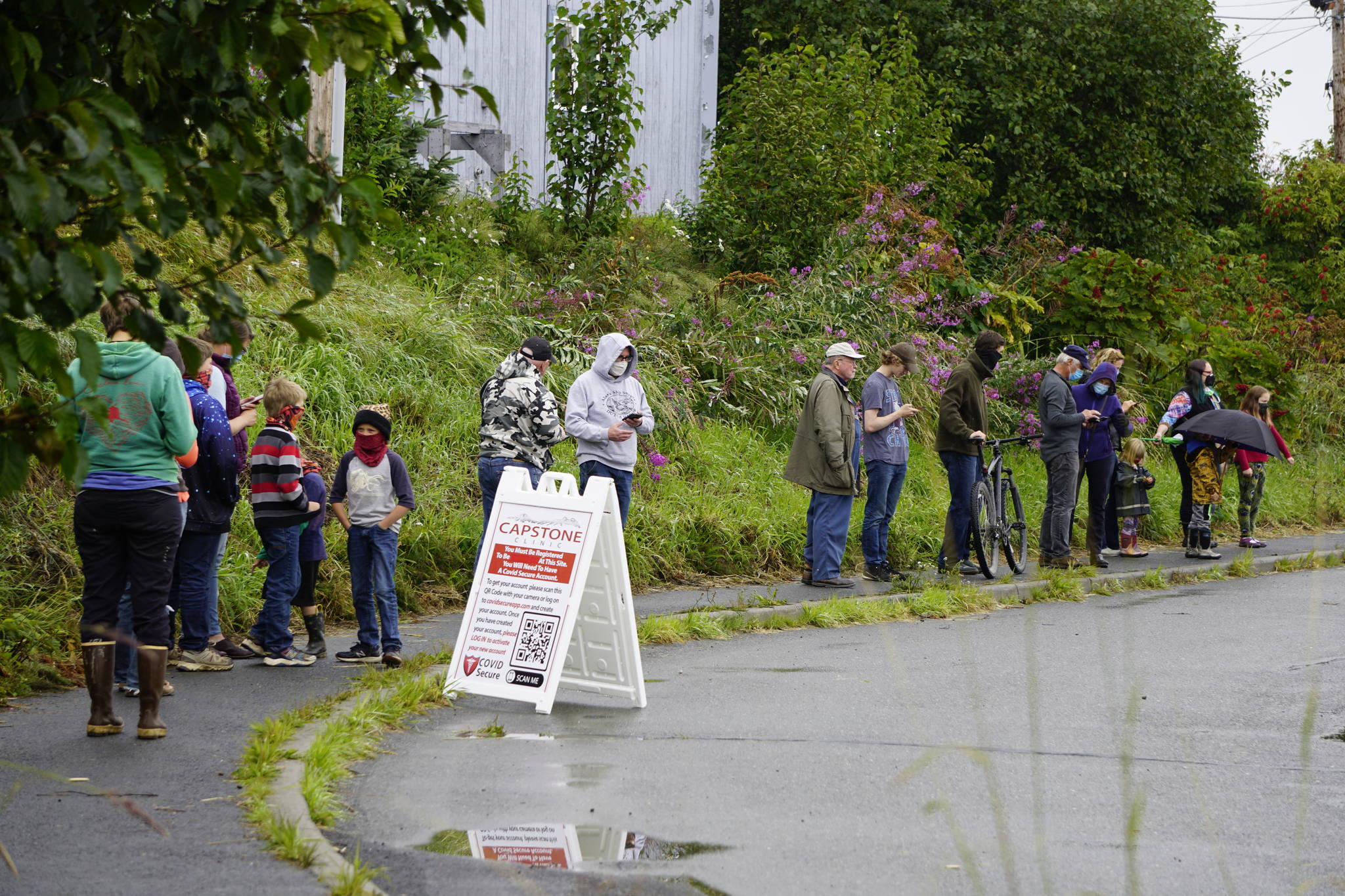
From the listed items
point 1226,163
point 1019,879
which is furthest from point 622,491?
point 1226,163

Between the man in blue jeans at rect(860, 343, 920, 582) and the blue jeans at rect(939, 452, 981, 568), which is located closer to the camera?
the man in blue jeans at rect(860, 343, 920, 582)

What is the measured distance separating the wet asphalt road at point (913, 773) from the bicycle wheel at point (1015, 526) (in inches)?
122

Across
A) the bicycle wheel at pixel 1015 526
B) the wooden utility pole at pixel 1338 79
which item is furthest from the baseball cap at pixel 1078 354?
the wooden utility pole at pixel 1338 79

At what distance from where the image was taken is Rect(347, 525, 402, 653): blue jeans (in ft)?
25.1

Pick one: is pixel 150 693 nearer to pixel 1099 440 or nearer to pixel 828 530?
pixel 828 530

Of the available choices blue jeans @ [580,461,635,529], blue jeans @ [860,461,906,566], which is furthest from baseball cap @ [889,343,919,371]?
blue jeans @ [580,461,635,529]

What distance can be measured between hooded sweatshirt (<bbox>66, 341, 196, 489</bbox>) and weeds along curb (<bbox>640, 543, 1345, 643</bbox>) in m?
3.65

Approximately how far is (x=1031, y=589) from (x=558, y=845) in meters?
4.61

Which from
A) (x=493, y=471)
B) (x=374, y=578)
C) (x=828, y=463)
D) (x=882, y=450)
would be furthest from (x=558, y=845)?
(x=882, y=450)

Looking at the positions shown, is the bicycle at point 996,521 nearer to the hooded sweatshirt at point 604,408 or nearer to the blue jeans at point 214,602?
the hooded sweatshirt at point 604,408

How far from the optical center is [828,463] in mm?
10844

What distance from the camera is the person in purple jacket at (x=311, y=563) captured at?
785cm

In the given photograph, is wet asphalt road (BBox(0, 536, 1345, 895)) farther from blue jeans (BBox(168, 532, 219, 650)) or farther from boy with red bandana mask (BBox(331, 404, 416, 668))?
boy with red bandana mask (BBox(331, 404, 416, 668))

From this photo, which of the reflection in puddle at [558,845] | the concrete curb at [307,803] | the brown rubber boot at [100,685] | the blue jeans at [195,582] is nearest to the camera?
the concrete curb at [307,803]
